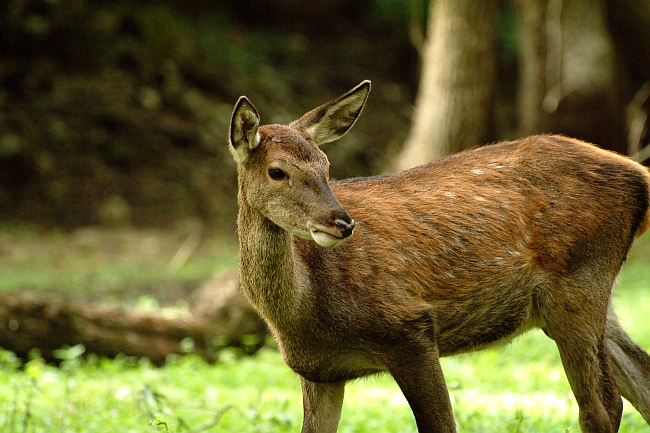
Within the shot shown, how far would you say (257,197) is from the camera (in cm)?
521

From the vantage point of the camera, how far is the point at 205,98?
2088 centimetres

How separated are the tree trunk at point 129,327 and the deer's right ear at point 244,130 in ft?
15.4

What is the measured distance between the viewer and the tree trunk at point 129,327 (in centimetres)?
912

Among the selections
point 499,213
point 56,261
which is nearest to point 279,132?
point 499,213

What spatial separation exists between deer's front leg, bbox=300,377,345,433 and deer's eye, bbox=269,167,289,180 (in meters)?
1.34

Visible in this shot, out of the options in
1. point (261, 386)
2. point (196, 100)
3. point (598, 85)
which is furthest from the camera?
point (196, 100)

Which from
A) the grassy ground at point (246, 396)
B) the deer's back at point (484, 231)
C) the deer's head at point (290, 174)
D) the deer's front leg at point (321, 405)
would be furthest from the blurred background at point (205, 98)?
the deer's head at point (290, 174)

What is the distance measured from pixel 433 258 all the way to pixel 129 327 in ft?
16.6

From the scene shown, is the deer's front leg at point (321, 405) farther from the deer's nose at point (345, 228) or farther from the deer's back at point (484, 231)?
the deer's nose at point (345, 228)

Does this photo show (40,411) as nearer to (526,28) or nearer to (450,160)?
(450,160)

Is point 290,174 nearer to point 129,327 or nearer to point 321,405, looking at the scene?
point 321,405

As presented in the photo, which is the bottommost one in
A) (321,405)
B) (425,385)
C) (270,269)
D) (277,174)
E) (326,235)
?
(321,405)

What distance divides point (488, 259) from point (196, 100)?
15736 millimetres

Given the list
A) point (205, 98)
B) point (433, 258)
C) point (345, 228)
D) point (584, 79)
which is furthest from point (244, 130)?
point (205, 98)
